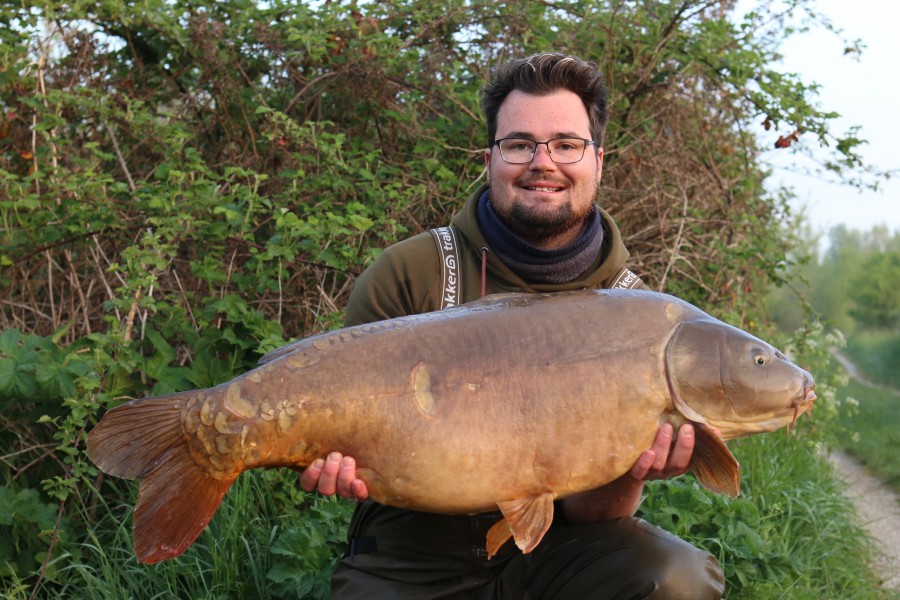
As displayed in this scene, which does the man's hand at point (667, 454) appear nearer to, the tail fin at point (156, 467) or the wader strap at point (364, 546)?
the wader strap at point (364, 546)

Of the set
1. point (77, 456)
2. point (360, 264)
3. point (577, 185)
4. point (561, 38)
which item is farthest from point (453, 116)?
point (77, 456)

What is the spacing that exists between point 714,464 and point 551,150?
3.69ft

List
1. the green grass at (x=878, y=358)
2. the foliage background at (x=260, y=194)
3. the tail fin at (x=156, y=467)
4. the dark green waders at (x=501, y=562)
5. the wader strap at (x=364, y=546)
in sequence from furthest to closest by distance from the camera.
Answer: the green grass at (x=878, y=358)
the foliage background at (x=260, y=194)
the wader strap at (x=364, y=546)
the dark green waders at (x=501, y=562)
the tail fin at (x=156, y=467)

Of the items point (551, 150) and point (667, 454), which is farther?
point (551, 150)

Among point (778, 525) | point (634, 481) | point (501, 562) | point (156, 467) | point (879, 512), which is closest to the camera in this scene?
point (156, 467)

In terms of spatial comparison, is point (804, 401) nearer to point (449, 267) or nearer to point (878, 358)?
point (449, 267)

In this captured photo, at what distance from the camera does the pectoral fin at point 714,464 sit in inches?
80.5

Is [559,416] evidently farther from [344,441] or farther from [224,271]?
[224,271]

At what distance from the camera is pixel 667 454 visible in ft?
6.83

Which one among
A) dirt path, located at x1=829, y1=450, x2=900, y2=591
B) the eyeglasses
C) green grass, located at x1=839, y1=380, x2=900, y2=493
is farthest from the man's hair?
green grass, located at x1=839, y1=380, x2=900, y2=493

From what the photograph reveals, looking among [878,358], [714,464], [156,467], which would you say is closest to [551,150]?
[714,464]

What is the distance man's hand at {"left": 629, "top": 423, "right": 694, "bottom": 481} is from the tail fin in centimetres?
96

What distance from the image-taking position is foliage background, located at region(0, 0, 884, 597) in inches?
127

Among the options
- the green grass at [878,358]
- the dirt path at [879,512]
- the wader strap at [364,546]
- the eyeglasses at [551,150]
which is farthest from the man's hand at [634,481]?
the green grass at [878,358]
